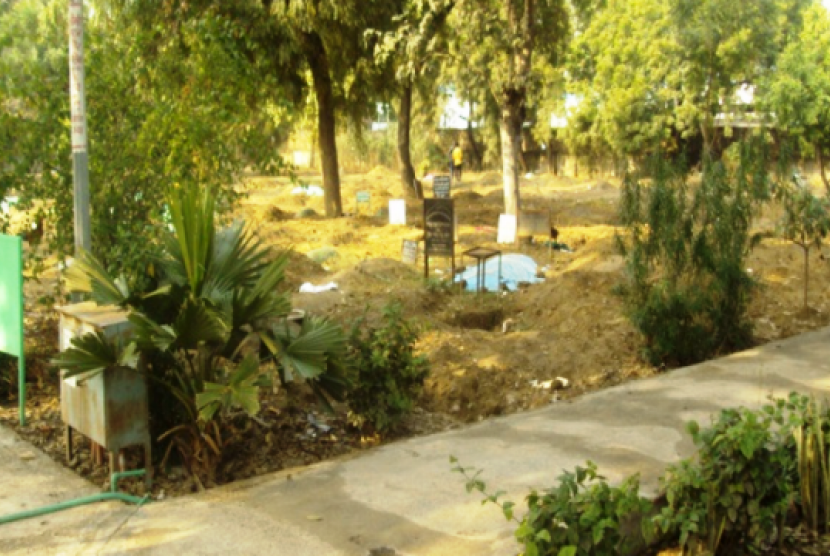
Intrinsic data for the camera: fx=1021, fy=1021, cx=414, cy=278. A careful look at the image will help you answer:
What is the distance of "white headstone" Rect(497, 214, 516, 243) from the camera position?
2083 centimetres

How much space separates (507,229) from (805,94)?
39.6ft

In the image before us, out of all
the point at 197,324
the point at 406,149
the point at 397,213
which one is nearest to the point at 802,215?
the point at 197,324

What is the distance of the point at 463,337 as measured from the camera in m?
10.6

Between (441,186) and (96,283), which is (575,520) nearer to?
(96,283)

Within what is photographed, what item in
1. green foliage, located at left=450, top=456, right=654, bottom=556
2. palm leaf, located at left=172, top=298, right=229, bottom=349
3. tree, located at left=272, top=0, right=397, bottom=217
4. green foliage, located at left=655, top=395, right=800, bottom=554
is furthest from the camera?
tree, located at left=272, top=0, right=397, bottom=217

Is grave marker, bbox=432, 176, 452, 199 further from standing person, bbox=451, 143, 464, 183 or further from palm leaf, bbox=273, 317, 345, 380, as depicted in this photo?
standing person, bbox=451, 143, 464, 183

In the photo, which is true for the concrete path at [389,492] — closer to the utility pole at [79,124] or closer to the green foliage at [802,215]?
the utility pole at [79,124]

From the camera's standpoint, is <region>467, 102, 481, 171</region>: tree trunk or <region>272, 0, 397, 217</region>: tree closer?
<region>272, 0, 397, 217</region>: tree

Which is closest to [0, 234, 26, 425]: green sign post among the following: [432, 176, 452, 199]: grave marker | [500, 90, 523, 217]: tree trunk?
[500, 90, 523, 217]: tree trunk

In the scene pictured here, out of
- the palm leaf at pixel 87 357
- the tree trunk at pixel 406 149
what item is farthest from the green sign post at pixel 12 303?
the tree trunk at pixel 406 149

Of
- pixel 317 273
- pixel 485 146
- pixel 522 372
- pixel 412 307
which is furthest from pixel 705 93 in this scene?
pixel 522 372

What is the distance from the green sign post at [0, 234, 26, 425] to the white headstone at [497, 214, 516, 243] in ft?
45.6

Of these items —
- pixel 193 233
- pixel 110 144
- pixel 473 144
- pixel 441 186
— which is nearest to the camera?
pixel 193 233

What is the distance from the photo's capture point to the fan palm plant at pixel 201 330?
6.23 metres
